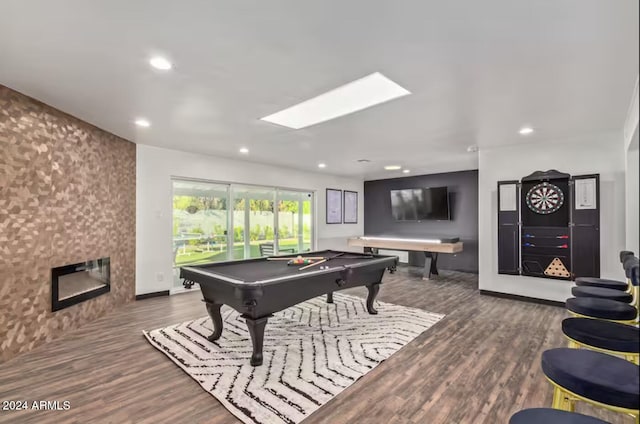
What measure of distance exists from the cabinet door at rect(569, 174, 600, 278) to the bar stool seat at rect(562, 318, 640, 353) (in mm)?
3132

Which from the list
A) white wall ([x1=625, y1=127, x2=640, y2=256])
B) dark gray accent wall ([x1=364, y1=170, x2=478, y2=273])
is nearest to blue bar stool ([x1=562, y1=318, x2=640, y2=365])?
white wall ([x1=625, y1=127, x2=640, y2=256])

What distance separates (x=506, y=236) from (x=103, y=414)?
5411mm

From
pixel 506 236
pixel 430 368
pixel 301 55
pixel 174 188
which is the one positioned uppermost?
pixel 301 55

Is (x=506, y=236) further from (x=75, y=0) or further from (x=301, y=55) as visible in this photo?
(x=75, y=0)

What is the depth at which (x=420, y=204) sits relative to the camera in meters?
8.01

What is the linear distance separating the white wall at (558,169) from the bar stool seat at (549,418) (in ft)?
13.9

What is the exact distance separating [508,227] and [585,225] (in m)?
0.94

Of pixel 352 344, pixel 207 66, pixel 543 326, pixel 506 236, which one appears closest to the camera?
pixel 207 66

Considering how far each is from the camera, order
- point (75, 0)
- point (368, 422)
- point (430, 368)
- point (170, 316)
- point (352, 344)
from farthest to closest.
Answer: point (170, 316) < point (352, 344) < point (430, 368) < point (368, 422) < point (75, 0)

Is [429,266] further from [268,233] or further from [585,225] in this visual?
[268,233]

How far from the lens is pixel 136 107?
3305 millimetres

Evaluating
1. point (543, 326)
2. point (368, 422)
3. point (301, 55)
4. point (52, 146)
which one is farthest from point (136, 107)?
point (543, 326)

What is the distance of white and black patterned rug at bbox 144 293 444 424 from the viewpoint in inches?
89.4

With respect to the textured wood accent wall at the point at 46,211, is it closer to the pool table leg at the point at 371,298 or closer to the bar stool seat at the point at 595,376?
the pool table leg at the point at 371,298
